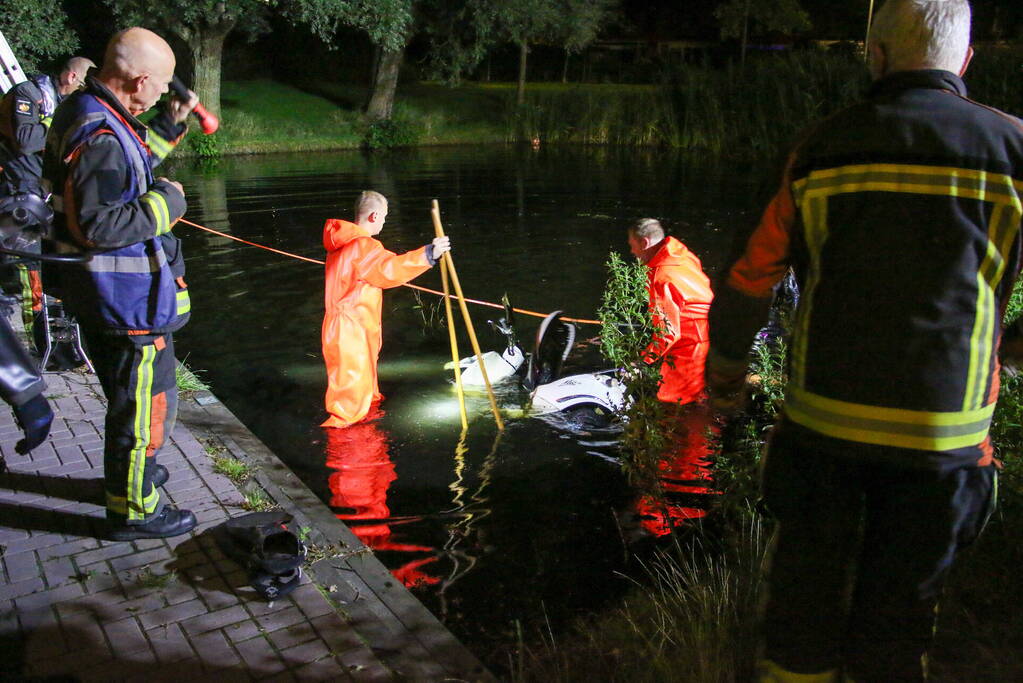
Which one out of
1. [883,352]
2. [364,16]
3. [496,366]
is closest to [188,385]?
[496,366]

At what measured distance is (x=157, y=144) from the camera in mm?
4125

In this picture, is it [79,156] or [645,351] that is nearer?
[79,156]

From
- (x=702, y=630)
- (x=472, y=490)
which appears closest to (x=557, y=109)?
(x=472, y=490)

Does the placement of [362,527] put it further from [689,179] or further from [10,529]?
[689,179]

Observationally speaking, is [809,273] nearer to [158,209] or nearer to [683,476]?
[158,209]

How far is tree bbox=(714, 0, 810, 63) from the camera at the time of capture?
45.9m

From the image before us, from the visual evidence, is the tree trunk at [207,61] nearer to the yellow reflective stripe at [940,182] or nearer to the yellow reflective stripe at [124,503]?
the yellow reflective stripe at [124,503]

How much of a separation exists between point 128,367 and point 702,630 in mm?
2566

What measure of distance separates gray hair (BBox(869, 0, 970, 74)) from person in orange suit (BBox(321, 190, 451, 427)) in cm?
414

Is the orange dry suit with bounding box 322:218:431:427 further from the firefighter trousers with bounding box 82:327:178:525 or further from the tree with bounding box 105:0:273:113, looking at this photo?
the tree with bounding box 105:0:273:113

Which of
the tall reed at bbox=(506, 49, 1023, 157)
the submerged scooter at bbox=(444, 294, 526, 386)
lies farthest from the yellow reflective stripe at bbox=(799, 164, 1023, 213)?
the tall reed at bbox=(506, 49, 1023, 157)

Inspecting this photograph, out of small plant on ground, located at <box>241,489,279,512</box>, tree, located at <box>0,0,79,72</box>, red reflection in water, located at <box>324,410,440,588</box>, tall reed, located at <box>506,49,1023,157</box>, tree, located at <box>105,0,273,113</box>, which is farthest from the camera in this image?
tree, located at <box>105,0,273,113</box>

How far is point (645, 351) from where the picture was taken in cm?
482

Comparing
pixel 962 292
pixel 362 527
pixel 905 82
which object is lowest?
pixel 362 527
